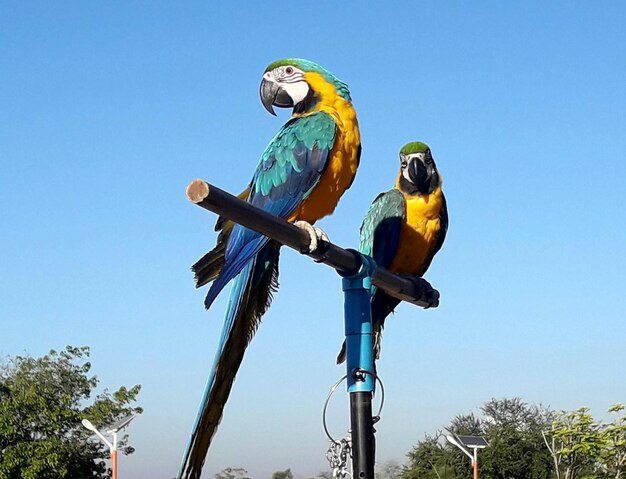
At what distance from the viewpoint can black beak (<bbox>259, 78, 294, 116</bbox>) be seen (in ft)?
14.0

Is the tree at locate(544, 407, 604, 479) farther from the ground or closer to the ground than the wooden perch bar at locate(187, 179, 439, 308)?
farther from the ground

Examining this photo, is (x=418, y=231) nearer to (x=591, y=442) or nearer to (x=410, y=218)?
(x=410, y=218)

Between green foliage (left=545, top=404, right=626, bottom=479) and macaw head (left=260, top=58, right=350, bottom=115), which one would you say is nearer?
macaw head (left=260, top=58, right=350, bottom=115)

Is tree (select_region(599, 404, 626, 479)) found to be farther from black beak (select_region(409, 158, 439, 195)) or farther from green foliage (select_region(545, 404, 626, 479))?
black beak (select_region(409, 158, 439, 195))

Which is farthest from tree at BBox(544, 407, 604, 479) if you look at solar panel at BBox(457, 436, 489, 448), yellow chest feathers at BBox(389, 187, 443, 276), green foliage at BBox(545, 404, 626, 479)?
yellow chest feathers at BBox(389, 187, 443, 276)

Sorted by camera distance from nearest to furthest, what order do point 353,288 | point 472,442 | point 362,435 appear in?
point 362,435 < point 353,288 < point 472,442

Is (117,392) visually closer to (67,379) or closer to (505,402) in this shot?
(67,379)

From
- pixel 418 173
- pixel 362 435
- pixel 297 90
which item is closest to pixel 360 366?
pixel 362 435

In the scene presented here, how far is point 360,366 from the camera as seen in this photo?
315 centimetres

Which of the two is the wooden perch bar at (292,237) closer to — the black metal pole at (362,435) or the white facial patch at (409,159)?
Answer: the black metal pole at (362,435)

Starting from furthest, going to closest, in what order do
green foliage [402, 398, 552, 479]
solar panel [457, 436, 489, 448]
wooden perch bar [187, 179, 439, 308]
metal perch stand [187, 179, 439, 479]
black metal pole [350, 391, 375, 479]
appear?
green foliage [402, 398, 552, 479] < solar panel [457, 436, 489, 448] < black metal pole [350, 391, 375, 479] < metal perch stand [187, 179, 439, 479] < wooden perch bar [187, 179, 439, 308]

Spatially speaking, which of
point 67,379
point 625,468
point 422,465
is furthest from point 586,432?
point 67,379

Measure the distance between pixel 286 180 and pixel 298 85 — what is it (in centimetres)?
55

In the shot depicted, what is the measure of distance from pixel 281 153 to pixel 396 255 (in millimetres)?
1384
